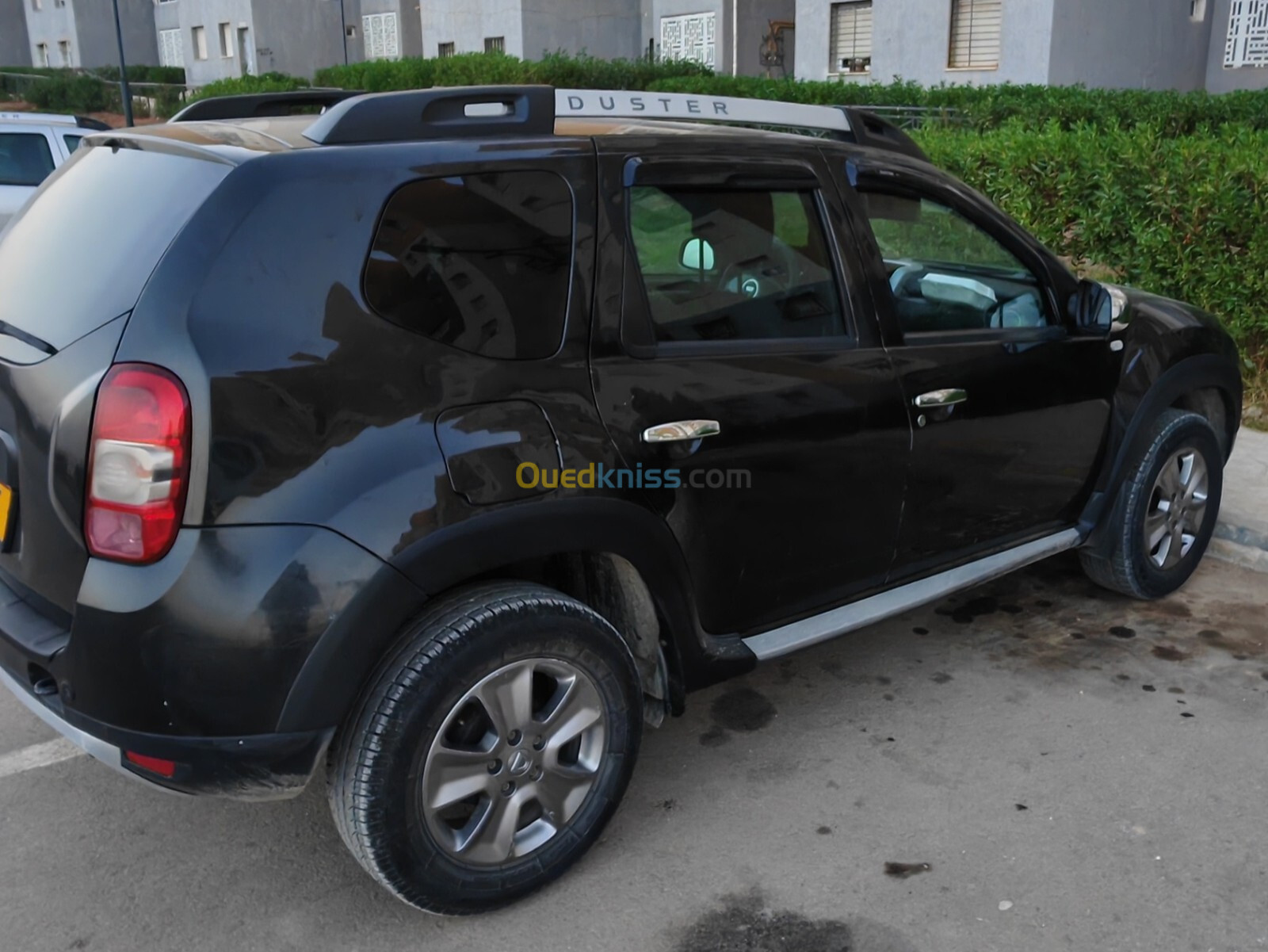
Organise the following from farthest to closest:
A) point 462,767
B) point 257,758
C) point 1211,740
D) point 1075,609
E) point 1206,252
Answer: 1. point 1206,252
2. point 1075,609
3. point 1211,740
4. point 462,767
5. point 257,758

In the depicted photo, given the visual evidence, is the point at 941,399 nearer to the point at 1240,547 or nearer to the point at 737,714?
the point at 737,714

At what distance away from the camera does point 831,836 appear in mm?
3254

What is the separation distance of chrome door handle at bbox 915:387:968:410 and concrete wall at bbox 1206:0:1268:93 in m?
23.1

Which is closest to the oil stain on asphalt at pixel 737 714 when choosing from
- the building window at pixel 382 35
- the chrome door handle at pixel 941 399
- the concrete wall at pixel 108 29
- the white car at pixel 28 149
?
the chrome door handle at pixel 941 399

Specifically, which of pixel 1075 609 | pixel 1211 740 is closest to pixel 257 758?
pixel 1211 740

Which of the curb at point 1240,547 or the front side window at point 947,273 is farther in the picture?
the curb at point 1240,547

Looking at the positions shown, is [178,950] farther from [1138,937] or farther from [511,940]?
[1138,937]

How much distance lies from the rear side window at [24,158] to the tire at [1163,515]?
10855 mm

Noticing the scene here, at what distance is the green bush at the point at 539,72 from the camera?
85.7 ft

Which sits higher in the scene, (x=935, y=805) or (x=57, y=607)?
(x=57, y=607)

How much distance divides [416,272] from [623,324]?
562 mm

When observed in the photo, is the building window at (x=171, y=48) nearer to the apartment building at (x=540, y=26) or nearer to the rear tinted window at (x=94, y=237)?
the apartment building at (x=540, y=26)

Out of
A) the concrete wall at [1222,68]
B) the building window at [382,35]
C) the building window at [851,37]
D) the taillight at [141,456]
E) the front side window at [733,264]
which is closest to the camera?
the taillight at [141,456]

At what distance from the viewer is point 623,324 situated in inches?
119
